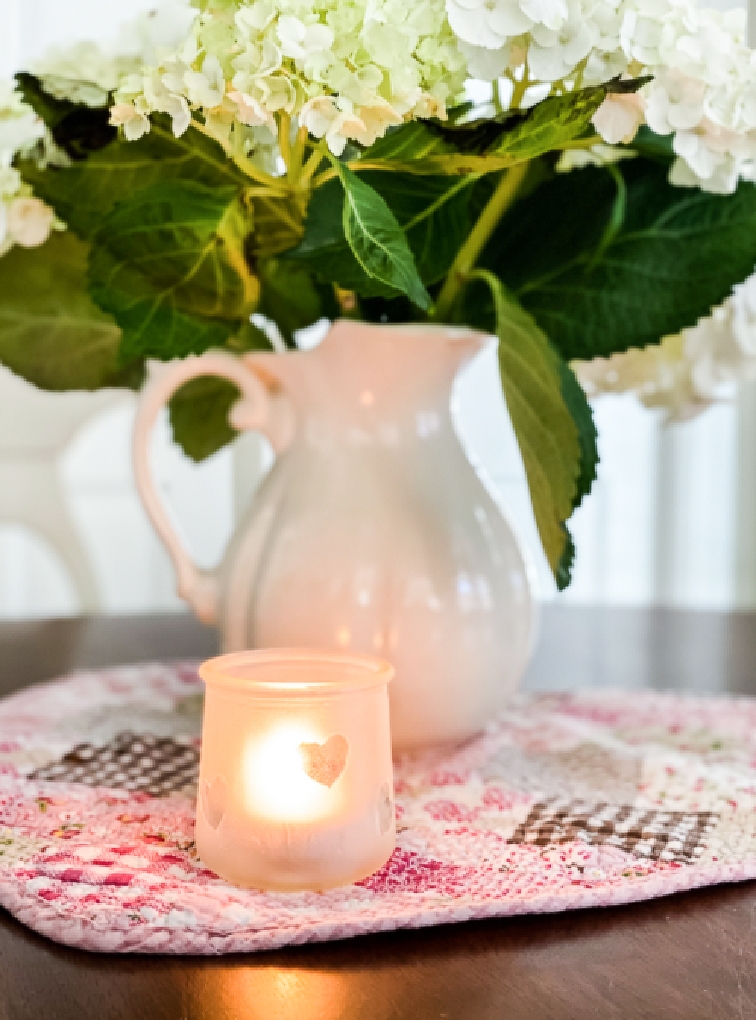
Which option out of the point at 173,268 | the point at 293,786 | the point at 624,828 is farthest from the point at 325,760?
the point at 173,268

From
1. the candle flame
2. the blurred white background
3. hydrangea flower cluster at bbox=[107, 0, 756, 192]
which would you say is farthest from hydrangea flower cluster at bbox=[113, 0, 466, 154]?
the blurred white background

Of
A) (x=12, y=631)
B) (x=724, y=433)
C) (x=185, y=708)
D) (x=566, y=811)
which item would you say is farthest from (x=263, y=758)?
(x=724, y=433)

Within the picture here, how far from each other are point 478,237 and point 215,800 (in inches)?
13.7

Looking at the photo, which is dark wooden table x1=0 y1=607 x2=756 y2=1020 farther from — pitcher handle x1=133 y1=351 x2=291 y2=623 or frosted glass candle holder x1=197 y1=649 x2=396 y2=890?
pitcher handle x1=133 y1=351 x2=291 y2=623

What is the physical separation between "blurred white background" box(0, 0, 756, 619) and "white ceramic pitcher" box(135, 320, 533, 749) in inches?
54.0

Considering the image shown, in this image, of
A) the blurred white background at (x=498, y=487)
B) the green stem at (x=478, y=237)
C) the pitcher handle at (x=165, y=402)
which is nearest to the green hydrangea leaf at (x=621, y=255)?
the green stem at (x=478, y=237)

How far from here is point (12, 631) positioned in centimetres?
105

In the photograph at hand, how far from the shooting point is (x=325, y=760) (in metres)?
0.43

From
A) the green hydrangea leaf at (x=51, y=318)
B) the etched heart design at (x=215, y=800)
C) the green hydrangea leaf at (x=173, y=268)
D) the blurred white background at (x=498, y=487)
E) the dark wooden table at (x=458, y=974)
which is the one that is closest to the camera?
the dark wooden table at (x=458, y=974)

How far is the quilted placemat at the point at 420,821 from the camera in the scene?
0.38 meters

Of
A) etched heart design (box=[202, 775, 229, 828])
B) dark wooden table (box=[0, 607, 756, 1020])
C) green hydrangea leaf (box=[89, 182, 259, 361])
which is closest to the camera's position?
dark wooden table (box=[0, 607, 756, 1020])

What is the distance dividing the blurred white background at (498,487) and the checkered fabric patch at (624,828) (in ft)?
4.86

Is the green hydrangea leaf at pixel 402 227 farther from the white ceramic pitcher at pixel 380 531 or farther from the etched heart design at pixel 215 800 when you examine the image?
the etched heart design at pixel 215 800

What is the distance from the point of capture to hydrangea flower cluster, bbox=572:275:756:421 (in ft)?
2.15
